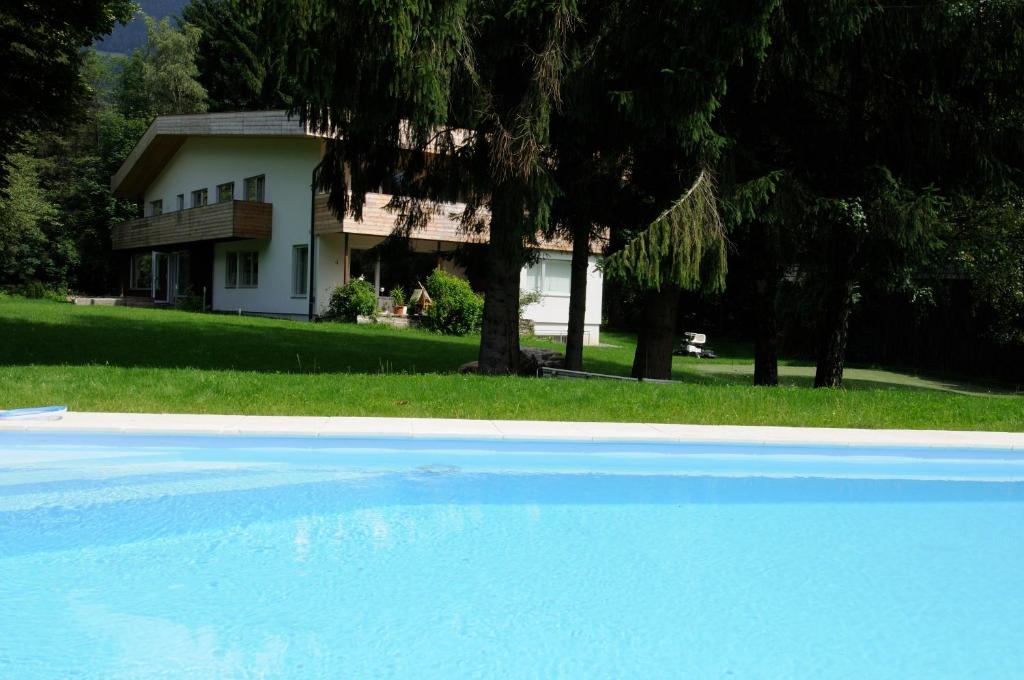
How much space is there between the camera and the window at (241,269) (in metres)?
31.0

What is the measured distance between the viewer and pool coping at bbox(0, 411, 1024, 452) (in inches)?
318

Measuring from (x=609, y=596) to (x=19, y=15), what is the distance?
50.6ft

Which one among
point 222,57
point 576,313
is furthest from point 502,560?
point 222,57

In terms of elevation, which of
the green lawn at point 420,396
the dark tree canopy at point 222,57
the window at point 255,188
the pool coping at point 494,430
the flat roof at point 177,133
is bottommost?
the pool coping at point 494,430

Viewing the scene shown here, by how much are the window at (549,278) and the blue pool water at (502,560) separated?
22.8 meters

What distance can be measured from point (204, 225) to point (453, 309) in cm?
1125

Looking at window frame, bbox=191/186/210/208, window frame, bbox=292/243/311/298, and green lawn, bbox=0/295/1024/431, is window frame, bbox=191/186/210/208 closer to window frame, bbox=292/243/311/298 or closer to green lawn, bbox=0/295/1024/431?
window frame, bbox=292/243/311/298

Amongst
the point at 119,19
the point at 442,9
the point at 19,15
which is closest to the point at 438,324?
the point at 119,19

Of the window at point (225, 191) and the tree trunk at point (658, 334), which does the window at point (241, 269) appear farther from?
the tree trunk at point (658, 334)

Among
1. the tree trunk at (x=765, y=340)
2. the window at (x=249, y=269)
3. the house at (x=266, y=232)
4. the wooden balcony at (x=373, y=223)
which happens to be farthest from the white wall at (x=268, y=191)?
the tree trunk at (x=765, y=340)

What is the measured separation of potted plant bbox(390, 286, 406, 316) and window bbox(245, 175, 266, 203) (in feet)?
21.3

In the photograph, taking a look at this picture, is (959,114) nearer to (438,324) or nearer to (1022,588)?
(1022,588)

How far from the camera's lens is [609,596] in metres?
5.30

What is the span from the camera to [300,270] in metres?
28.5
